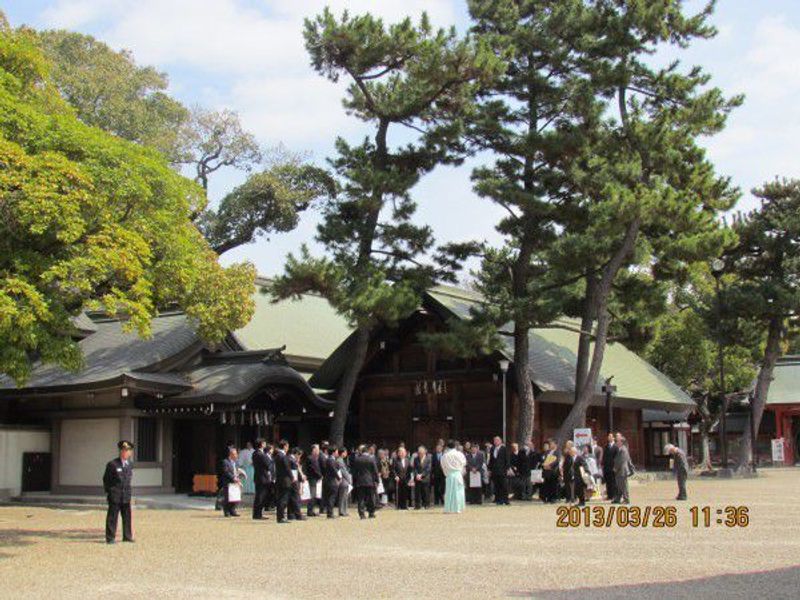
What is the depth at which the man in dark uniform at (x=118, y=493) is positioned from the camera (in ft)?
48.5

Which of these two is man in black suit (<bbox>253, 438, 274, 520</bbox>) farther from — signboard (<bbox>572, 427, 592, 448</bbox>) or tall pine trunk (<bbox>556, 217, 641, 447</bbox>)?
tall pine trunk (<bbox>556, 217, 641, 447</bbox>)

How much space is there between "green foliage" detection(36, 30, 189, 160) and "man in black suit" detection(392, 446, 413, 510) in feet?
72.0

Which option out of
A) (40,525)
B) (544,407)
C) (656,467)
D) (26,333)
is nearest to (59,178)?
(26,333)

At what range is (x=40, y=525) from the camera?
1828 cm

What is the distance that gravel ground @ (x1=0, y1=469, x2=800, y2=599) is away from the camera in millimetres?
10062

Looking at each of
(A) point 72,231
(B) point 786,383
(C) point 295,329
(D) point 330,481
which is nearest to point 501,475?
(D) point 330,481

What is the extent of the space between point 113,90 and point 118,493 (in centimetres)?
3212

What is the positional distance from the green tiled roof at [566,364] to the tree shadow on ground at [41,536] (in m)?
13.5

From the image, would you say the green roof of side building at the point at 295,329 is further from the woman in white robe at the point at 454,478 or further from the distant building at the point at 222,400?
the woman in white robe at the point at 454,478

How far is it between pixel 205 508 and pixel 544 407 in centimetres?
1176
